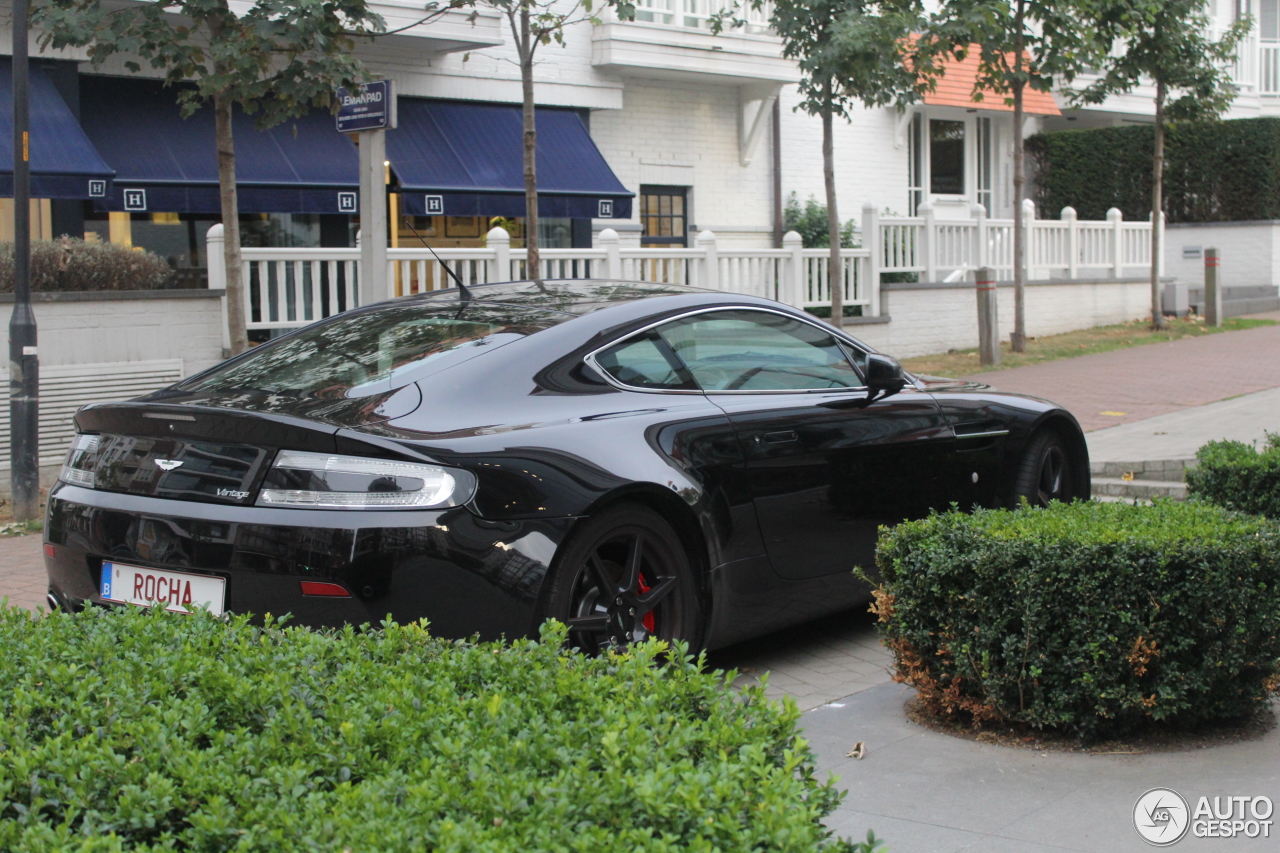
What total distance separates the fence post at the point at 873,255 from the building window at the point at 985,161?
30.8ft

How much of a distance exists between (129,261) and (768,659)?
8.41 meters

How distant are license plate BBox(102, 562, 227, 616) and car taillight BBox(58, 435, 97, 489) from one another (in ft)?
1.10

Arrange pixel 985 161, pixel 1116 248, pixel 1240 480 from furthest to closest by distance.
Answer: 1. pixel 985 161
2. pixel 1116 248
3. pixel 1240 480

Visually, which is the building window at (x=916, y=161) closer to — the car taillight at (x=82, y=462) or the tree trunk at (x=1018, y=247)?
the tree trunk at (x=1018, y=247)

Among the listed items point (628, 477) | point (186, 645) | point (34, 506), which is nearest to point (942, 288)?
point (34, 506)

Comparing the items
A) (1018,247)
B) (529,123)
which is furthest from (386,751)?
(1018,247)

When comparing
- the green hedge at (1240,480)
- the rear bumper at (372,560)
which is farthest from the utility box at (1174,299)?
the rear bumper at (372,560)

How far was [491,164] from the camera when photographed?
17688 millimetres

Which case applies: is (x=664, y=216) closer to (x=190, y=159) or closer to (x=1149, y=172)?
(x=190, y=159)

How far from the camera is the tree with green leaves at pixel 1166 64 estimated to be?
1958cm

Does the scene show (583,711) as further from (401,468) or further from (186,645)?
(401,468)

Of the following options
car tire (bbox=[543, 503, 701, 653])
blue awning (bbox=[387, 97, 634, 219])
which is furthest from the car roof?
blue awning (bbox=[387, 97, 634, 219])

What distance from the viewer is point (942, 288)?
18.7 meters

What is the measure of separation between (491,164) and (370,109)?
29.4 ft
